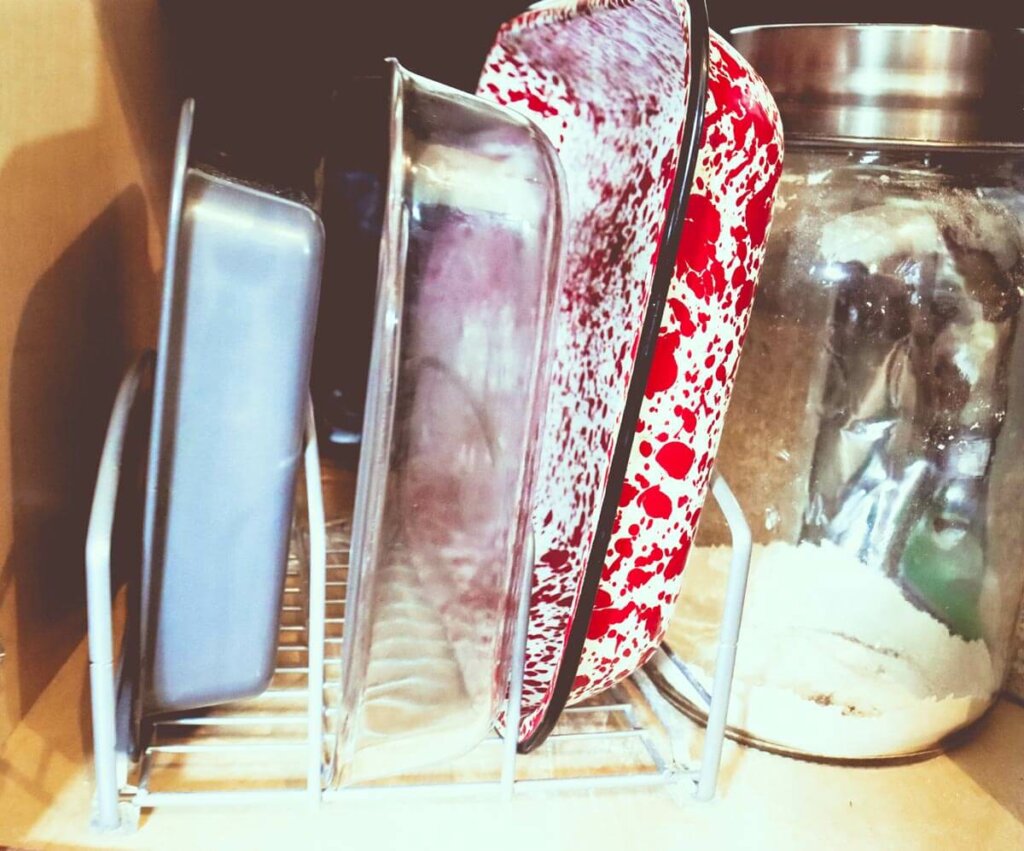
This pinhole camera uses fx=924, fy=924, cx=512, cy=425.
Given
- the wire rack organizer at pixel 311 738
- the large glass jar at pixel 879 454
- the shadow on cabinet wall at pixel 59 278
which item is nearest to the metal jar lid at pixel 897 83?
the large glass jar at pixel 879 454

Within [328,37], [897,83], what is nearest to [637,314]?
[897,83]

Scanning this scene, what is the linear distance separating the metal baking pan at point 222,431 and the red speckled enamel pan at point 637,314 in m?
0.12

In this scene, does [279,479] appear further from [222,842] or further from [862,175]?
[862,175]

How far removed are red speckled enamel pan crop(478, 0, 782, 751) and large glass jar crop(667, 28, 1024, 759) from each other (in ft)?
0.33

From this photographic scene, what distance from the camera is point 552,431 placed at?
42 cm

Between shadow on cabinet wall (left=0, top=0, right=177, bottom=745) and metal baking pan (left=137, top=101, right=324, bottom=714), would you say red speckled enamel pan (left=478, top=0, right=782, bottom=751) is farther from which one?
shadow on cabinet wall (left=0, top=0, right=177, bottom=745)

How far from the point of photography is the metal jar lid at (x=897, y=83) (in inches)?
15.2

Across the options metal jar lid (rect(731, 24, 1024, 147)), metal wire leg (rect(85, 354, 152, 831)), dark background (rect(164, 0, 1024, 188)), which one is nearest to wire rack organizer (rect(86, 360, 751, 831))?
metal wire leg (rect(85, 354, 152, 831))

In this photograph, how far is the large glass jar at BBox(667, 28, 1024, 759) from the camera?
0.47 meters

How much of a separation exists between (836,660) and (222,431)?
335 mm

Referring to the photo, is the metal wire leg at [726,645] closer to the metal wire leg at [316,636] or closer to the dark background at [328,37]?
the metal wire leg at [316,636]

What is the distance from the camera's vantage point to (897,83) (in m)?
0.39

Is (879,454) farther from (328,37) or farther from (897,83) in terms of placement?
(328,37)

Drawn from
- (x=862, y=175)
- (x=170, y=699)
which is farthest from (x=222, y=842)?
(x=862, y=175)
